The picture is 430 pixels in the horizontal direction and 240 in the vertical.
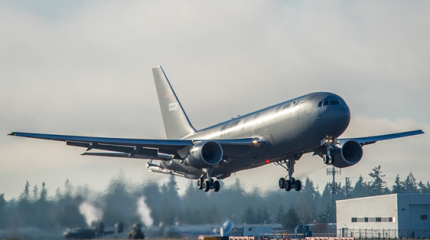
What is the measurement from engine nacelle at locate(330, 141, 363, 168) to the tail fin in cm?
1559

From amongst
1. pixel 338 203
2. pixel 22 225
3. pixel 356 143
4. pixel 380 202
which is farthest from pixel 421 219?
pixel 22 225

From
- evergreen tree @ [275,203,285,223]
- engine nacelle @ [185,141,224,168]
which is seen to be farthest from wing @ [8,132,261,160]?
evergreen tree @ [275,203,285,223]

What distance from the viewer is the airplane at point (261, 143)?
2995 cm

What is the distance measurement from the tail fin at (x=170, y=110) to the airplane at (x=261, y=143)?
4772 millimetres

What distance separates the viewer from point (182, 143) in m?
35.2

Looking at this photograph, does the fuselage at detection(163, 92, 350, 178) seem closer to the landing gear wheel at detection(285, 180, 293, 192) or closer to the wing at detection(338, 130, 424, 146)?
the landing gear wheel at detection(285, 180, 293, 192)

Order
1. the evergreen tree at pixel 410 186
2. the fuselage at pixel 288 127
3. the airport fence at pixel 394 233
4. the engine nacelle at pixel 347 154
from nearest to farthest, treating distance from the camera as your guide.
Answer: the fuselage at pixel 288 127, the engine nacelle at pixel 347 154, the airport fence at pixel 394 233, the evergreen tree at pixel 410 186

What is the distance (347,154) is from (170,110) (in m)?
20.2

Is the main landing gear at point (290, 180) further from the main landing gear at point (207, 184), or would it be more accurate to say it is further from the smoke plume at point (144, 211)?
the smoke plume at point (144, 211)

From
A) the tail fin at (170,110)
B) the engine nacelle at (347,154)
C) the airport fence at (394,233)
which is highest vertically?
the tail fin at (170,110)

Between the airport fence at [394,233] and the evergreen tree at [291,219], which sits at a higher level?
the evergreen tree at [291,219]

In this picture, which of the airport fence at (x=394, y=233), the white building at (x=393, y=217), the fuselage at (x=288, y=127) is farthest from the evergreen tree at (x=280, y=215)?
the fuselage at (x=288, y=127)

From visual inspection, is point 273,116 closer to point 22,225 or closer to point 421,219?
point 22,225

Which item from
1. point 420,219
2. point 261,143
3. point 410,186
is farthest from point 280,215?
point 410,186
